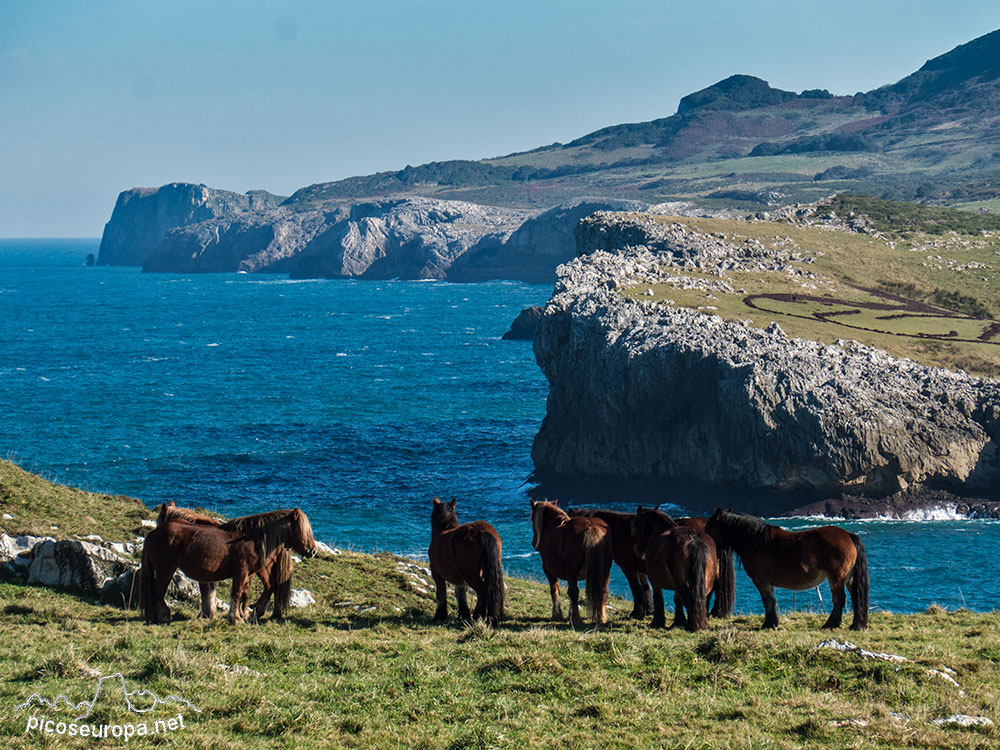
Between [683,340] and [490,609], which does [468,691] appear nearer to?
[490,609]

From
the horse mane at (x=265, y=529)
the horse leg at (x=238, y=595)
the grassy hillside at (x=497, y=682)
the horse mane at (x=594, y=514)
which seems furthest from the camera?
the horse mane at (x=594, y=514)

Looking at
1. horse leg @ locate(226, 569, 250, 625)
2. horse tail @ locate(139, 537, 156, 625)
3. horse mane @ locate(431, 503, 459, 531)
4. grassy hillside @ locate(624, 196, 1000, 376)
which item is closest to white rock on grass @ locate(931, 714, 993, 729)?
horse mane @ locate(431, 503, 459, 531)

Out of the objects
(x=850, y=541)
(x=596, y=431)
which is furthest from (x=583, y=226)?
(x=850, y=541)

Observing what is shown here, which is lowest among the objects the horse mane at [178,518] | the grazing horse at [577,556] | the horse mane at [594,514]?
the grazing horse at [577,556]

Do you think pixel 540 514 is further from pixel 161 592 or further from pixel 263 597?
pixel 161 592

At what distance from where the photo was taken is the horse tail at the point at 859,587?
16719 millimetres

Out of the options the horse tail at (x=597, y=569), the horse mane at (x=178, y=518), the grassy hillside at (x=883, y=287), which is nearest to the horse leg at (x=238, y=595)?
the horse mane at (x=178, y=518)

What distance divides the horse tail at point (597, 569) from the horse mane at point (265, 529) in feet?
17.1

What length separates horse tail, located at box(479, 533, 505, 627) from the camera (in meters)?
16.8

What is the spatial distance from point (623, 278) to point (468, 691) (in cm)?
7282

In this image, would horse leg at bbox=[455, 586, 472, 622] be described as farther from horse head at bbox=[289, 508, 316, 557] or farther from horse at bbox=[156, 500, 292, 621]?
horse at bbox=[156, 500, 292, 621]

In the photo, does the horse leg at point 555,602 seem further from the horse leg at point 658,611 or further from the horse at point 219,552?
the horse at point 219,552

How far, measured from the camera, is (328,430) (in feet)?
252

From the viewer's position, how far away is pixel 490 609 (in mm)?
16906
